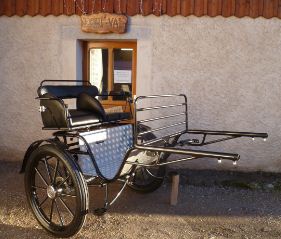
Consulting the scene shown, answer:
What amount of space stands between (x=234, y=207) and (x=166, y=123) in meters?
1.77

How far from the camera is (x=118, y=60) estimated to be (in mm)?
6180

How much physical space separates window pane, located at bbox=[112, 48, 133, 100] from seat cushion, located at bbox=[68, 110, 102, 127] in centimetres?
214

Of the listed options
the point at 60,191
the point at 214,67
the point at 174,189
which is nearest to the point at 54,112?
the point at 60,191

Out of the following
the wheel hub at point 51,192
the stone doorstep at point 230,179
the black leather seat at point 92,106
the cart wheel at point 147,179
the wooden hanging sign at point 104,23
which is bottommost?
the stone doorstep at point 230,179

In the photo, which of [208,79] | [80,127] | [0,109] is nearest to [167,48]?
[208,79]

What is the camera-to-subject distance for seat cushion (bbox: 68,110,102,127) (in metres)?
3.81

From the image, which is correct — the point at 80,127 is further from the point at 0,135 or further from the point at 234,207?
the point at 0,135

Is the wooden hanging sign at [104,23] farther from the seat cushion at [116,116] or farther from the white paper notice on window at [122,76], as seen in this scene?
the seat cushion at [116,116]

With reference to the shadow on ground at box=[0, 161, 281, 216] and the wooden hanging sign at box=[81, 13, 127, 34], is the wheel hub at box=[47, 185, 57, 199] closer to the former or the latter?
the shadow on ground at box=[0, 161, 281, 216]

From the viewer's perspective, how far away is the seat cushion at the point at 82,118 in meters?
3.81

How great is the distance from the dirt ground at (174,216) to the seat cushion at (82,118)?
1.04 metres

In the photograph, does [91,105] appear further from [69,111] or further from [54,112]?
[54,112]

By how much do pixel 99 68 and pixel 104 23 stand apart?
0.79m

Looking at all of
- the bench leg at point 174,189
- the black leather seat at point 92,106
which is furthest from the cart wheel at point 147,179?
the black leather seat at point 92,106
